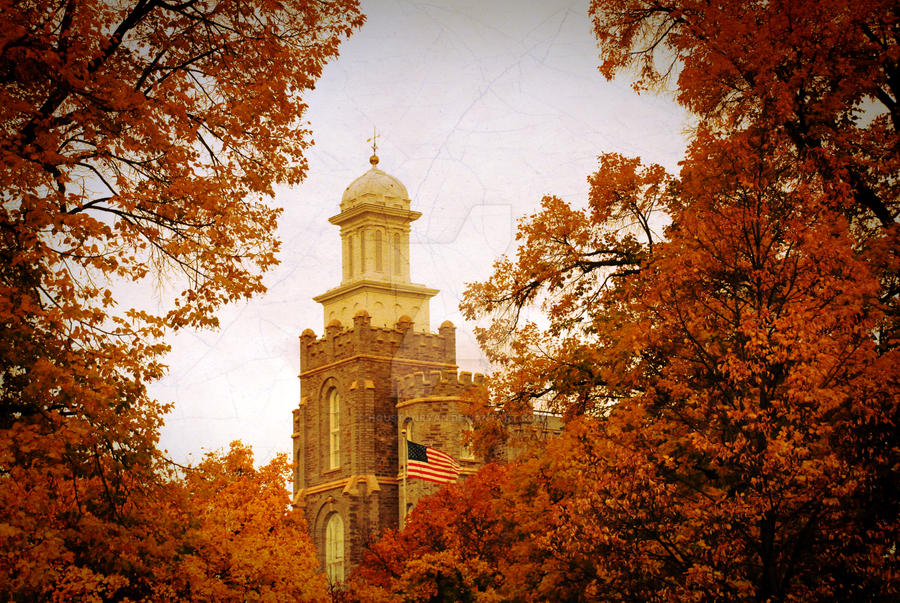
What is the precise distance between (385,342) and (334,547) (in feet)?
39.4

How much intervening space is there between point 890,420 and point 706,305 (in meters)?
3.36

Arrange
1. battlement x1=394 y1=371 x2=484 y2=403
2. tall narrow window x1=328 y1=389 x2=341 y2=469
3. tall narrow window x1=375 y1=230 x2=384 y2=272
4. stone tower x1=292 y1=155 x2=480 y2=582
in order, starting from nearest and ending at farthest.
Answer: stone tower x1=292 y1=155 x2=480 y2=582 → battlement x1=394 y1=371 x2=484 y2=403 → tall narrow window x1=328 y1=389 x2=341 y2=469 → tall narrow window x1=375 y1=230 x2=384 y2=272

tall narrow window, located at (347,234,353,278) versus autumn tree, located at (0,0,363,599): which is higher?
tall narrow window, located at (347,234,353,278)

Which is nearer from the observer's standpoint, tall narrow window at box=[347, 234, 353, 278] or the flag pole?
the flag pole

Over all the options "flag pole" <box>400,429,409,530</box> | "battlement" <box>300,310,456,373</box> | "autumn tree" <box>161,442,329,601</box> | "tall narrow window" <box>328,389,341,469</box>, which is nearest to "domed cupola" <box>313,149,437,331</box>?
"battlement" <box>300,310,456,373</box>

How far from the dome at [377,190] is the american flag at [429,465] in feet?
77.6

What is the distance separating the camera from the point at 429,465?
1740 inches

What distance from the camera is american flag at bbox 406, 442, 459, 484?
4338 cm

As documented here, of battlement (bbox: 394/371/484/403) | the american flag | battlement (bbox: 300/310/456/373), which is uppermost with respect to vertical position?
battlement (bbox: 300/310/456/373)

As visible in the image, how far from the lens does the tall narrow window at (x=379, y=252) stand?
2542 inches

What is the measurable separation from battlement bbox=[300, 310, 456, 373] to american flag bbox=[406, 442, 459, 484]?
16.3 meters

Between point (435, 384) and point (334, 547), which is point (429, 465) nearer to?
point (435, 384)

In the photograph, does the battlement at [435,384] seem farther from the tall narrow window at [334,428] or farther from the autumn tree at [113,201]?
the autumn tree at [113,201]

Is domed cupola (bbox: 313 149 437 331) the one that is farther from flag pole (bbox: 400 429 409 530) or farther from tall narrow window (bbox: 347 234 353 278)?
flag pole (bbox: 400 429 409 530)
